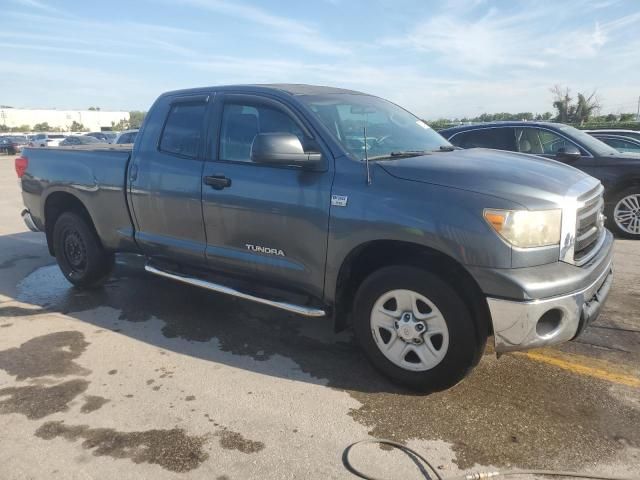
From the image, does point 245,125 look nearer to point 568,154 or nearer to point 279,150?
point 279,150

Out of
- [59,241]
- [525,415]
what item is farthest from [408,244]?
[59,241]

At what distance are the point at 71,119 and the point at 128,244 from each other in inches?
3885

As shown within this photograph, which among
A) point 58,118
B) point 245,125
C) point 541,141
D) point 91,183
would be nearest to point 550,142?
point 541,141

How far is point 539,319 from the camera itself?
277 centimetres

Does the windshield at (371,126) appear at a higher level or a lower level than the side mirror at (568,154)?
higher

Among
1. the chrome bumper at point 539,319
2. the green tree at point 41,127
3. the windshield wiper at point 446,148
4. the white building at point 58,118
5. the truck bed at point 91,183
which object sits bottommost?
the chrome bumper at point 539,319

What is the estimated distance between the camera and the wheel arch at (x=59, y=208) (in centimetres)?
521

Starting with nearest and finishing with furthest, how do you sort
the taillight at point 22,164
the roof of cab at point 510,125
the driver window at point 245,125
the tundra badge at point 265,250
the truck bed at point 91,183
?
1. the tundra badge at point 265,250
2. the driver window at point 245,125
3. the truck bed at point 91,183
4. the taillight at point 22,164
5. the roof of cab at point 510,125

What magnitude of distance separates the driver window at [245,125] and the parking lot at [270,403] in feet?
4.86

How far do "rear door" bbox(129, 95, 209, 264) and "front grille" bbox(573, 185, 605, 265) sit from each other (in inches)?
104

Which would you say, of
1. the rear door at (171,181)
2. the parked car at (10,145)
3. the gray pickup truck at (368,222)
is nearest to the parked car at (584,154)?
the gray pickup truck at (368,222)

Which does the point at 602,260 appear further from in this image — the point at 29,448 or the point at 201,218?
the point at 29,448

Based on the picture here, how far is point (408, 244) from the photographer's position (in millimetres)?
3072

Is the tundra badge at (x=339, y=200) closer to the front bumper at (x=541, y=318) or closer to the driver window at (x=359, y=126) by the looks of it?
the driver window at (x=359, y=126)
